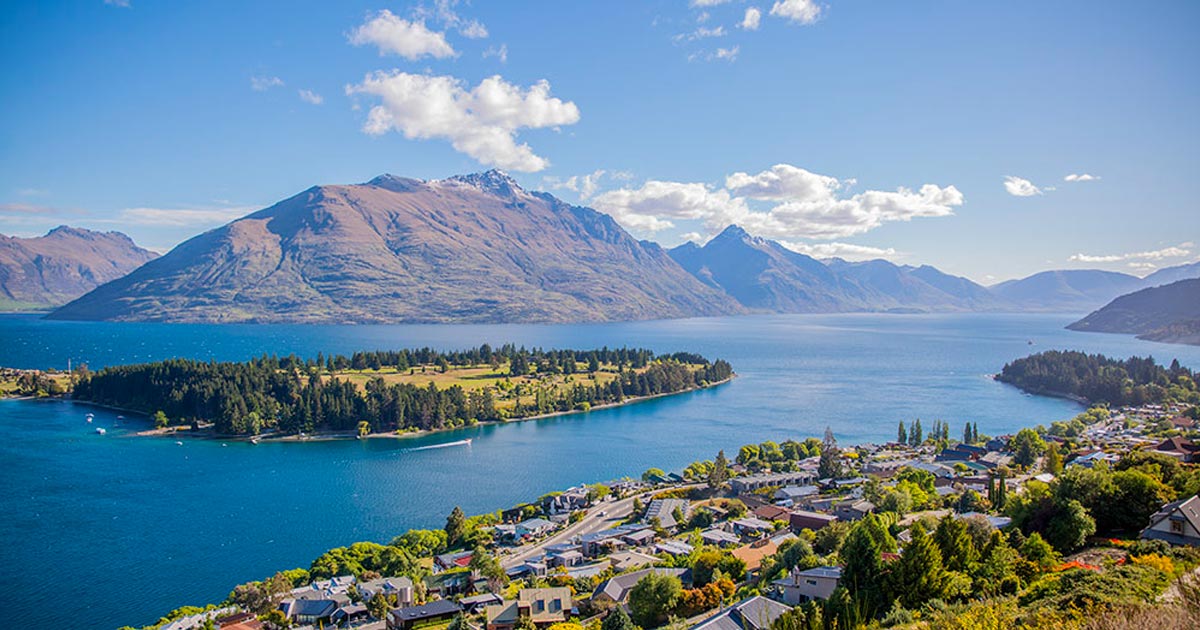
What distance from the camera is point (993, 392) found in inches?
2889

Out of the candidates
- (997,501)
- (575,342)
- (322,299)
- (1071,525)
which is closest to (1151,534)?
(1071,525)

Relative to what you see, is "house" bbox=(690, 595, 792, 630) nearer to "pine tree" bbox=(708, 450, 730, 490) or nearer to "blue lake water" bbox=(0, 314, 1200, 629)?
"blue lake water" bbox=(0, 314, 1200, 629)

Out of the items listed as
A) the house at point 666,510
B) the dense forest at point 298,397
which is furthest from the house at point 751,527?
the dense forest at point 298,397

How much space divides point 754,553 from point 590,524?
29.7 feet

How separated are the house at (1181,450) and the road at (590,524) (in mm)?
19877

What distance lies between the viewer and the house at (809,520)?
25.5 m

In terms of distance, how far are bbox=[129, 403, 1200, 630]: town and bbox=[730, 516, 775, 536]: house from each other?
0.08 metres

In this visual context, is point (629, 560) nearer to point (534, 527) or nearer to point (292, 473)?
point (534, 527)

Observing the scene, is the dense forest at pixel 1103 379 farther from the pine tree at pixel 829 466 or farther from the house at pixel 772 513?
the house at pixel 772 513

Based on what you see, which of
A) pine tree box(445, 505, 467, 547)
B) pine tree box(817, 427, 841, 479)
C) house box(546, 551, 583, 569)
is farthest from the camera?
pine tree box(817, 427, 841, 479)

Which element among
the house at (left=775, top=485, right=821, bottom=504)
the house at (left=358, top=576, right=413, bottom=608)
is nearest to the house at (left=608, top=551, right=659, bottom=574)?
the house at (left=358, top=576, right=413, bottom=608)

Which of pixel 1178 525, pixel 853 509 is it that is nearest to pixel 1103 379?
pixel 853 509

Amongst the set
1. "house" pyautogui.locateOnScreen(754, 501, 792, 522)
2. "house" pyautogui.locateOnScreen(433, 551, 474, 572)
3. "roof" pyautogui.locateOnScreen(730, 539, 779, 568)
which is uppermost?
"roof" pyautogui.locateOnScreen(730, 539, 779, 568)

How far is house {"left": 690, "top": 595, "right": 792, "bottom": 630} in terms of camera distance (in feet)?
46.1
